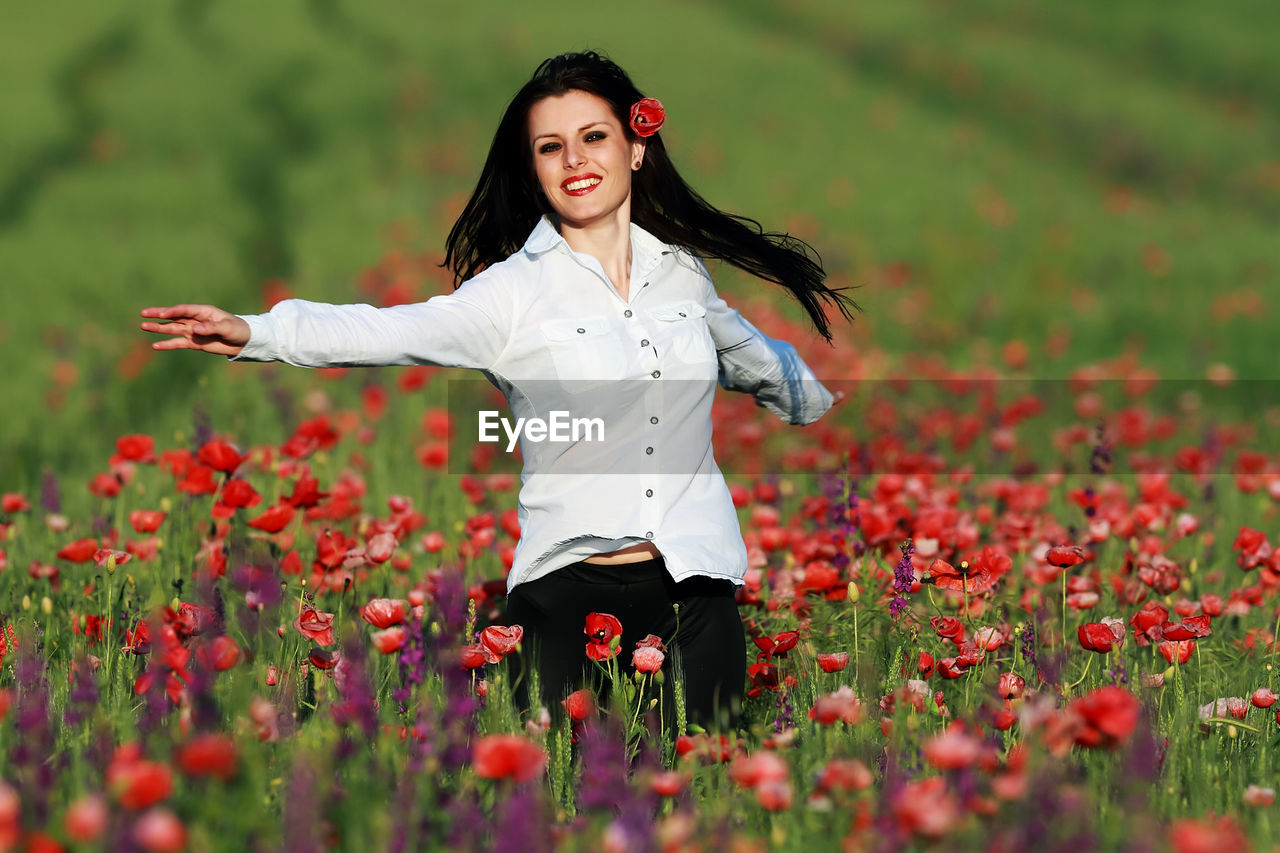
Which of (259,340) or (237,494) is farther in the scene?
(237,494)

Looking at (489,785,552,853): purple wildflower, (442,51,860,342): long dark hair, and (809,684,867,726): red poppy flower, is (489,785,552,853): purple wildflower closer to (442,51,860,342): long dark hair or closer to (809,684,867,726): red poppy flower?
(809,684,867,726): red poppy flower

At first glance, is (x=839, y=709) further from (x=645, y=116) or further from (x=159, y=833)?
(x=645, y=116)

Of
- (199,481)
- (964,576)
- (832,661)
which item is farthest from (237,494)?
(964,576)

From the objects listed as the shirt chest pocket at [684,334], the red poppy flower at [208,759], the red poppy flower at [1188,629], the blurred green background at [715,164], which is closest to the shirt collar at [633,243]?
the shirt chest pocket at [684,334]

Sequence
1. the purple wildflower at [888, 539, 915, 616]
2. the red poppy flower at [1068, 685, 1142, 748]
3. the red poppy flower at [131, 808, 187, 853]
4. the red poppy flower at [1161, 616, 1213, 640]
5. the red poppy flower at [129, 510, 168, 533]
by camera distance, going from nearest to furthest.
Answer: the red poppy flower at [131, 808, 187, 853] → the red poppy flower at [1068, 685, 1142, 748] → the red poppy flower at [1161, 616, 1213, 640] → the purple wildflower at [888, 539, 915, 616] → the red poppy flower at [129, 510, 168, 533]

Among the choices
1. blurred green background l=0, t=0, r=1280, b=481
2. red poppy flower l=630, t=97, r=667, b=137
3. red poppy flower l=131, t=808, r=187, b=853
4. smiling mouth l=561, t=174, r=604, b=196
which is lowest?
red poppy flower l=131, t=808, r=187, b=853

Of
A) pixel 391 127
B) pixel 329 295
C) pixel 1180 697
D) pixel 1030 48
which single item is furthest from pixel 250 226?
pixel 1030 48

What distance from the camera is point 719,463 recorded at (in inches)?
247

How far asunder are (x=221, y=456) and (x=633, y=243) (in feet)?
3.95

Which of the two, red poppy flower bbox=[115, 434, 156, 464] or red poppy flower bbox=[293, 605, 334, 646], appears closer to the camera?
red poppy flower bbox=[293, 605, 334, 646]

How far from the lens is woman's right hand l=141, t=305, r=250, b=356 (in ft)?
7.98

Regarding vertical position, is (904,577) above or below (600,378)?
below

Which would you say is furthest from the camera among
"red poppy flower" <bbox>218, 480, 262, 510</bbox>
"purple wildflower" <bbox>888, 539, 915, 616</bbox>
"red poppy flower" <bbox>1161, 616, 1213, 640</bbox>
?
"red poppy flower" <bbox>218, 480, 262, 510</bbox>

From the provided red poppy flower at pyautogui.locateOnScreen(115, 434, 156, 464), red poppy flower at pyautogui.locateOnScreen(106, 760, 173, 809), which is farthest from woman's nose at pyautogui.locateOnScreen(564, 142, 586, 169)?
red poppy flower at pyautogui.locateOnScreen(106, 760, 173, 809)
